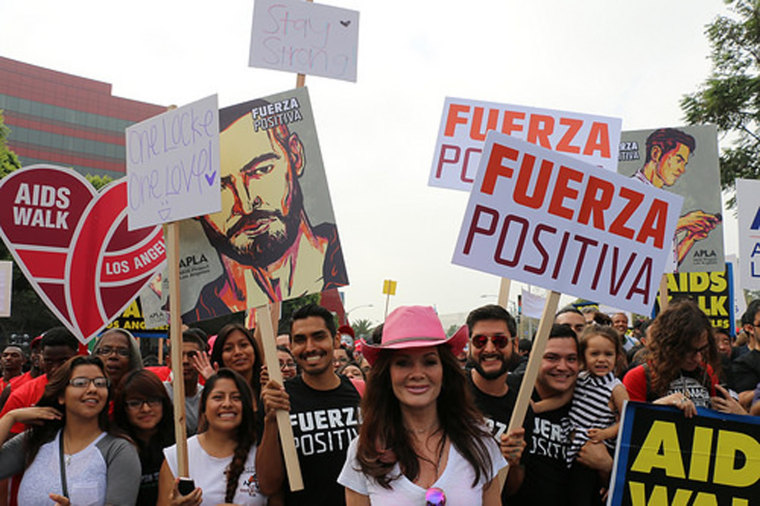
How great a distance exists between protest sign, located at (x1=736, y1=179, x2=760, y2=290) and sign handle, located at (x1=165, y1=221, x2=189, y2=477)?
5.40m

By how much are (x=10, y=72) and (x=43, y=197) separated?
69.0 meters

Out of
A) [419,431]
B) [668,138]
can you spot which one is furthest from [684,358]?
[668,138]

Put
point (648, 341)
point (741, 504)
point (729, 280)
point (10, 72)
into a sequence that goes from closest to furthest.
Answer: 1. point (741, 504)
2. point (648, 341)
3. point (729, 280)
4. point (10, 72)

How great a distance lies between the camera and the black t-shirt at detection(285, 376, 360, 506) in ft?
10.9

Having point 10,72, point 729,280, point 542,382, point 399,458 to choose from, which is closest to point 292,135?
point 542,382

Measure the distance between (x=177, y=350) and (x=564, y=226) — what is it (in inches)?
82.5

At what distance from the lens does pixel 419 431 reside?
2.52 m

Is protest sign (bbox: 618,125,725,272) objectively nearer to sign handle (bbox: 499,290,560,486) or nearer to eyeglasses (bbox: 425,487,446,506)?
sign handle (bbox: 499,290,560,486)

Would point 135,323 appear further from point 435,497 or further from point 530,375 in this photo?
point 435,497

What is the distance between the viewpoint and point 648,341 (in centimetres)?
380

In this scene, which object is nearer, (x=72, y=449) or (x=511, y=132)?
(x=72, y=449)

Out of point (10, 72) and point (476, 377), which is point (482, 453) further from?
point (10, 72)

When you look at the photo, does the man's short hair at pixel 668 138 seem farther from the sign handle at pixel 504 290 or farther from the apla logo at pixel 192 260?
the apla logo at pixel 192 260

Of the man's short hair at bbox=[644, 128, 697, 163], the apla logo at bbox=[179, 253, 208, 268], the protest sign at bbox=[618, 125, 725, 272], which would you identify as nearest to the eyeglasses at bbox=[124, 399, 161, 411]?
the apla logo at bbox=[179, 253, 208, 268]
